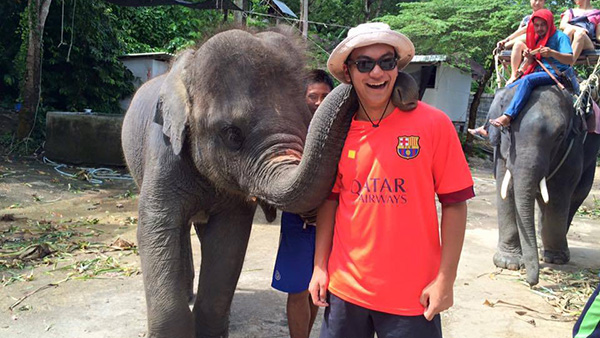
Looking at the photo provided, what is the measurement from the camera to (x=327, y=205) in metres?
2.08

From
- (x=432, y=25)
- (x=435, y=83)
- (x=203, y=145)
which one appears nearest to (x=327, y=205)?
(x=203, y=145)

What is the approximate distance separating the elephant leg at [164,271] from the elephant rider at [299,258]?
0.54m

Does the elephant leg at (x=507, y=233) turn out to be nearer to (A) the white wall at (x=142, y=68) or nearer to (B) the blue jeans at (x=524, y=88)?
(B) the blue jeans at (x=524, y=88)

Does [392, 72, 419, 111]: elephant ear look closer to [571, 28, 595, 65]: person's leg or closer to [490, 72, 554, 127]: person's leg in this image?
[490, 72, 554, 127]: person's leg

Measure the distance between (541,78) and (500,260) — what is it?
176 cm

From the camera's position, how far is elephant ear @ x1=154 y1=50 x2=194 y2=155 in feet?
9.06

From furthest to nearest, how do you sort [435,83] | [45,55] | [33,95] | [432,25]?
1. [435,83]
2. [432,25]
3. [45,55]
4. [33,95]

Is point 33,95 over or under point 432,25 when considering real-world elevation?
under

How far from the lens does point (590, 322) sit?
1.77 m

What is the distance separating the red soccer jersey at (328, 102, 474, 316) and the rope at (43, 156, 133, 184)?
7932mm

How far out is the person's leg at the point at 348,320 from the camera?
192 centimetres

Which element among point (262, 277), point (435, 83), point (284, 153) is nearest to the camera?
point (284, 153)

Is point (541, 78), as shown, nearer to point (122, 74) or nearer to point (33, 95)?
point (33, 95)

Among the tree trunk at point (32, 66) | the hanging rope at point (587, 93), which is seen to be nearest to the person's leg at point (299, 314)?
the hanging rope at point (587, 93)
